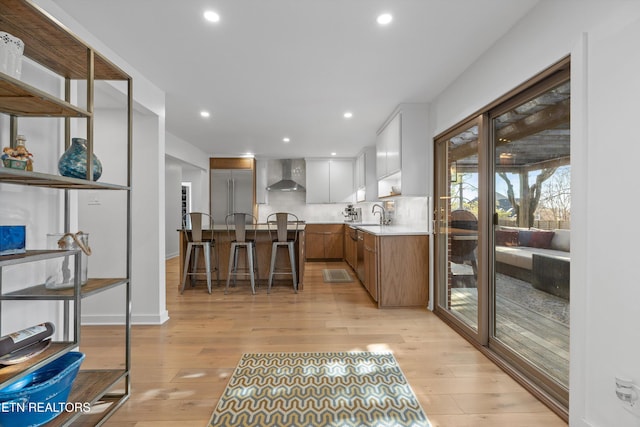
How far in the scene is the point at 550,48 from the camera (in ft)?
6.18

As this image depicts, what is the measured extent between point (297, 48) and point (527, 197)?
203 centimetres

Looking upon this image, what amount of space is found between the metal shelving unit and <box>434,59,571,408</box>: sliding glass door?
260 centimetres

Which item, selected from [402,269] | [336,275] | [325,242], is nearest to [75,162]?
[402,269]

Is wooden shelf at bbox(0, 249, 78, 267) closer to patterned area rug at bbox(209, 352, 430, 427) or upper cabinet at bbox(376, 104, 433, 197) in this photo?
patterned area rug at bbox(209, 352, 430, 427)

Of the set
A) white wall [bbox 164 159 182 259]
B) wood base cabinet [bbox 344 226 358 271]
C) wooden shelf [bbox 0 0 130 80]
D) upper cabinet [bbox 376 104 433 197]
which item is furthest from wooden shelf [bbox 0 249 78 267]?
white wall [bbox 164 159 182 259]

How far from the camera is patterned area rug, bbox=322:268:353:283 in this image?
5391mm

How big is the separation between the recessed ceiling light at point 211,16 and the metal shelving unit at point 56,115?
65 centimetres

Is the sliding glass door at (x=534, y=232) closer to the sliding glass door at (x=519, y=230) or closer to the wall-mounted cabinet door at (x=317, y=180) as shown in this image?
the sliding glass door at (x=519, y=230)

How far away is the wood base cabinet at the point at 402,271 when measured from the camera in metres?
3.82

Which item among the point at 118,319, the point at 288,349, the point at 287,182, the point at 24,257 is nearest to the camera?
the point at 24,257

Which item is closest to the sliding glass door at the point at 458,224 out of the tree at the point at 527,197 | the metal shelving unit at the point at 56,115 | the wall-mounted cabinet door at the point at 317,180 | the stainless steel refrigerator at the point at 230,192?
the tree at the point at 527,197

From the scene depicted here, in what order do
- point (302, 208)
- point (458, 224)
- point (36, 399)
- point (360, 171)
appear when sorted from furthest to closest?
point (302, 208) → point (360, 171) → point (458, 224) → point (36, 399)

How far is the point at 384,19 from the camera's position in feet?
7.04

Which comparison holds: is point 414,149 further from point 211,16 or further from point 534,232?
point 211,16
